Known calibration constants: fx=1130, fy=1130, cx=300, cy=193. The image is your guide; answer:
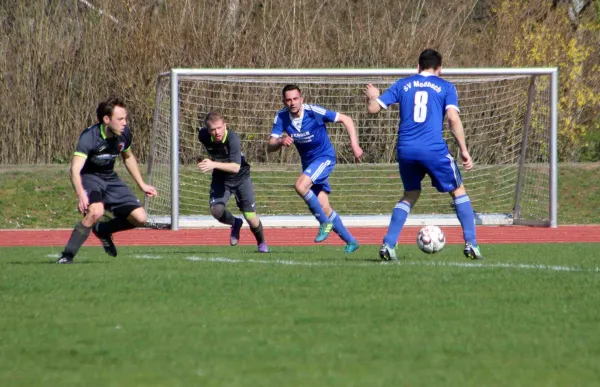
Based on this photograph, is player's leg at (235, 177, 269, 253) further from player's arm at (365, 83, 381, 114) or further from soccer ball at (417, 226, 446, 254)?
player's arm at (365, 83, 381, 114)

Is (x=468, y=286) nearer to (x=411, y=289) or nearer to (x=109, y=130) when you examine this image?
(x=411, y=289)

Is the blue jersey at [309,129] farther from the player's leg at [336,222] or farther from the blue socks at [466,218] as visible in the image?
the blue socks at [466,218]

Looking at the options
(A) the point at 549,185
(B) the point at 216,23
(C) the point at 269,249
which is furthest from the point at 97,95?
(C) the point at 269,249

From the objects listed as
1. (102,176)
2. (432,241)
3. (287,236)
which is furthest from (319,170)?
(287,236)

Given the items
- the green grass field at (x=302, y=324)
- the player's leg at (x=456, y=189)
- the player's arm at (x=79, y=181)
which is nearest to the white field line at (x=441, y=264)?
the green grass field at (x=302, y=324)

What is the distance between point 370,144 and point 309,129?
858 cm

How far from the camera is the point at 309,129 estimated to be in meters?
11.8

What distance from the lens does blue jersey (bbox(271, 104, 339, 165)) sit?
1184 cm

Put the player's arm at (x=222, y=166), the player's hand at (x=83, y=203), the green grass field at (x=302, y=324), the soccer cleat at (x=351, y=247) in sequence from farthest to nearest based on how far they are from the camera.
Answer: the soccer cleat at (x=351, y=247) → the player's arm at (x=222, y=166) → the player's hand at (x=83, y=203) → the green grass field at (x=302, y=324)

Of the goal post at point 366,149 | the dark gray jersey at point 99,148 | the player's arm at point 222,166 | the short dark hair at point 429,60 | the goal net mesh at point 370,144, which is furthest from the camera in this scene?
the goal net mesh at point 370,144

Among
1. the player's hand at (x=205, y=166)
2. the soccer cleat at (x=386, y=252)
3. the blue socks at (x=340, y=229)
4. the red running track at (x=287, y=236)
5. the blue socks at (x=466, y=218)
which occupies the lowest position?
the red running track at (x=287, y=236)

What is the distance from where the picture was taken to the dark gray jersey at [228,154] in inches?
473

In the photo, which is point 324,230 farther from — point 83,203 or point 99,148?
point 83,203

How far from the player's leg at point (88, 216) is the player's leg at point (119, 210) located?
0.14 m
